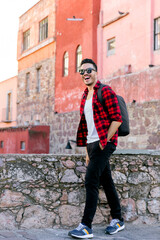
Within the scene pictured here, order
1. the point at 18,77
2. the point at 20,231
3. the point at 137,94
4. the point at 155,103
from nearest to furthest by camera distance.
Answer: the point at 20,231 < the point at 155,103 < the point at 137,94 < the point at 18,77

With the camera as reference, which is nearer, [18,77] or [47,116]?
[47,116]

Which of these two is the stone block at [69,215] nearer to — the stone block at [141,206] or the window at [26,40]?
the stone block at [141,206]

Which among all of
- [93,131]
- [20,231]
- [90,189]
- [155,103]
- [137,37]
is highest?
[137,37]

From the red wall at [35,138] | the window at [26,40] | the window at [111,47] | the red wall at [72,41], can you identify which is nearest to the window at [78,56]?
the red wall at [72,41]

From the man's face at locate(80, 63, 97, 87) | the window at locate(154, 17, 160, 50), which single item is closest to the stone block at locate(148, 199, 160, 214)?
Result: the man's face at locate(80, 63, 97, 87)

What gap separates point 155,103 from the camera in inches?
571

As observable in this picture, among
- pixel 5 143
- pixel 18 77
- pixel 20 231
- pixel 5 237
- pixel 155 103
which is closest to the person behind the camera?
pixel 5 237

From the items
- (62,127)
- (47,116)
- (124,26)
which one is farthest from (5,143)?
(124,26)

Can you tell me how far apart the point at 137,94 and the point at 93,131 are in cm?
1119

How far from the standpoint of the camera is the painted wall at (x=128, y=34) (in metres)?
15.4

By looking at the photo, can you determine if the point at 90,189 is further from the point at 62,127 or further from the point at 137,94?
the point at 62,127

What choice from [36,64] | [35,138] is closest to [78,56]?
[35,138]

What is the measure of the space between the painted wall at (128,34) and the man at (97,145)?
1076 cm

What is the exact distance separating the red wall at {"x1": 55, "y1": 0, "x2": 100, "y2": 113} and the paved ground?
14533 mm
